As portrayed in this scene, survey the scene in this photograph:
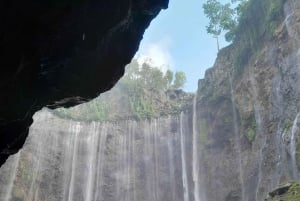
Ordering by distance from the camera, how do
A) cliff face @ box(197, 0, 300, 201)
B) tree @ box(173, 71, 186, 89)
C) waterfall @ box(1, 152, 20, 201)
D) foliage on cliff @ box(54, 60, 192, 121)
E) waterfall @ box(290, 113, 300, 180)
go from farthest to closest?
tree @ box(173, 71, 186, 89) → foliage on cliff @ box(54, 60, 192, 121) → waterfall @ box(1, 152, 20, 201) → cliff face @ box(197, 0, 300, 201) → waterfall @ box(290, 113, 300, 180)

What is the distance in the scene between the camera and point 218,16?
28047 millimetres

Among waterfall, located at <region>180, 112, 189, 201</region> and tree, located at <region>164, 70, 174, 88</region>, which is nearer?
waterfall, located at <region>180, 112, 189, 201</region>

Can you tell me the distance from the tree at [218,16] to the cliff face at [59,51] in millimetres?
17961

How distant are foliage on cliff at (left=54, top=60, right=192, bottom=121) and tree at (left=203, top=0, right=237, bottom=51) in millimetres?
4919

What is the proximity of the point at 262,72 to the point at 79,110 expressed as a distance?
536 inches

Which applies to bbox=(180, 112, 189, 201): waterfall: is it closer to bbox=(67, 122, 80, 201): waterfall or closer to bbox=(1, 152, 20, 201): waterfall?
bbox=(67, 122, 80, 201): waterfall

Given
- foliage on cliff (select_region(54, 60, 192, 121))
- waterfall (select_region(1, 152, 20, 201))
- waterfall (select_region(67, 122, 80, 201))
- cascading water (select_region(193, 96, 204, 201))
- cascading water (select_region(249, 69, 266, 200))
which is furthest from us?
foliage on cliff (select_region(54, 60, 192, 121))

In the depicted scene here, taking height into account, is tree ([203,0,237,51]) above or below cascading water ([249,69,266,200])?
above

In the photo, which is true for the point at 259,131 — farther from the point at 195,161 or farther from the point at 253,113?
the point at 195,161

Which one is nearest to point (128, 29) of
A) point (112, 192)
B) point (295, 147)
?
point (295, 147)

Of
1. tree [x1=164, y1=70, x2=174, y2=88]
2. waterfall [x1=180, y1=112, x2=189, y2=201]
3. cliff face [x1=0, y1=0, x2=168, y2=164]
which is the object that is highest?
tree [x1=164, y1=70, x2=174, y2=88]

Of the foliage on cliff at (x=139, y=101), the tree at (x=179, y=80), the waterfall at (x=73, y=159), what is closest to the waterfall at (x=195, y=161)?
the foliage on cliff at (x=139, y=101)

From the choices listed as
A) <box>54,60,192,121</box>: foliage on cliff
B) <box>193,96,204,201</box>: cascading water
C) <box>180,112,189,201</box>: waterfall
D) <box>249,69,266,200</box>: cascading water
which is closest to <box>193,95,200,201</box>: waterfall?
<box>193,96,204,201</box>: cascading water

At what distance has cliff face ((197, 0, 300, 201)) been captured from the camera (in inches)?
632
